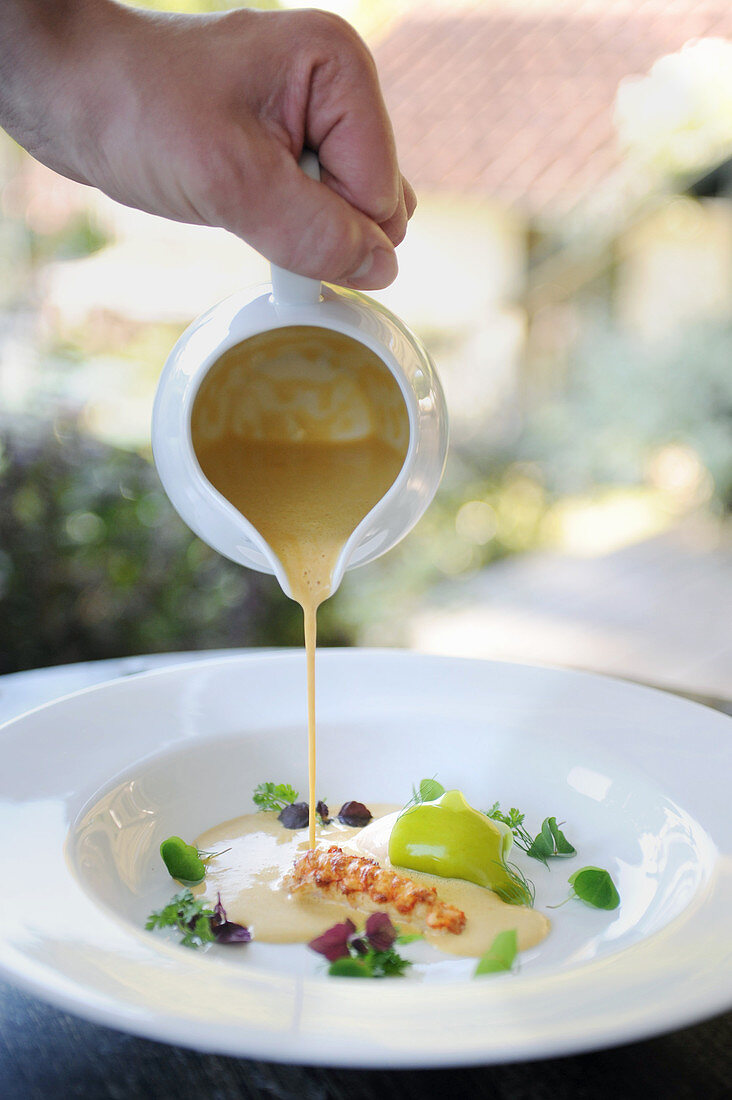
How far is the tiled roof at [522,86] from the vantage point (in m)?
8.67

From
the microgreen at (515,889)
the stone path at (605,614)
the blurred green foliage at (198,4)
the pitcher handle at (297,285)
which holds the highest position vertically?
the blurred green foliage at (198,4)

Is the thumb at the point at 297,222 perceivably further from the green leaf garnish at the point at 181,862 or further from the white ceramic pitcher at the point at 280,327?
the green leaf garnish at the point at 181,862

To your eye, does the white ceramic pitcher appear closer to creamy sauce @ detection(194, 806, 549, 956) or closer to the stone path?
creamy sauce @ detection(194, 806, 549, 956)

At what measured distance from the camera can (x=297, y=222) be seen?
131 cm

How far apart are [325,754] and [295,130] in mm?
1092

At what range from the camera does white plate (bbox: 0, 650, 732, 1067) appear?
91cm

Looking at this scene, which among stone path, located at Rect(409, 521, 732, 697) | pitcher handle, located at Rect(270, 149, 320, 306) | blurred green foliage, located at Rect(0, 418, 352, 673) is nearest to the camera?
pitcher handle, located at Rect(270, 149, 320, 306)

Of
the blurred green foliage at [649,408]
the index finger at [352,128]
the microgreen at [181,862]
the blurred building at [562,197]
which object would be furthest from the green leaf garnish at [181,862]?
the blurred green foliage at [649,408]

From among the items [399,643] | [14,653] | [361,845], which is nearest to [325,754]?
[361,845]

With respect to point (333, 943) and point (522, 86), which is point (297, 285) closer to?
point (333, 943)

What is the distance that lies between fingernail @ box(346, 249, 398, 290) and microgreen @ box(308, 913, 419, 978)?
886 mm

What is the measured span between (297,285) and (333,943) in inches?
35.2

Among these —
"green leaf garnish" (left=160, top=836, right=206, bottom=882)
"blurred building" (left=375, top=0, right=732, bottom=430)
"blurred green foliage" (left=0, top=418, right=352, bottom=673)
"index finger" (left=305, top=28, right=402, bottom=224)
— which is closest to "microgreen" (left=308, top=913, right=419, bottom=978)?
"green leaf garnish" (left=160, top=836, right=206, bottom=882)

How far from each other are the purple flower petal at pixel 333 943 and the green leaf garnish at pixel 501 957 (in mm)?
181
